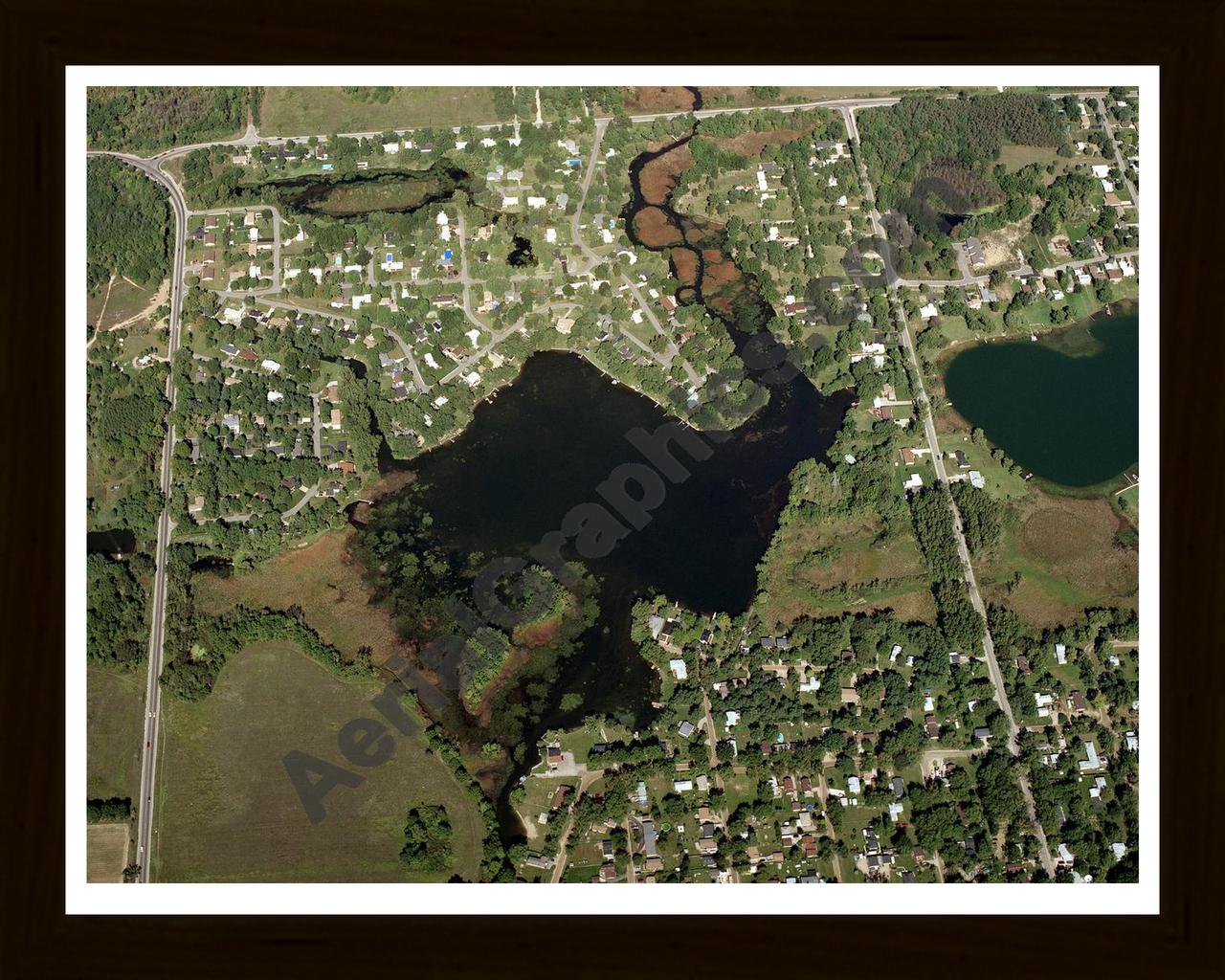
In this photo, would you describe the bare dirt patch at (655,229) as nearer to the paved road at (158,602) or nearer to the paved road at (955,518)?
the paved road at (955,518)

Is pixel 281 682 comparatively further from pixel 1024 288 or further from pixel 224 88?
pixel 1024 288

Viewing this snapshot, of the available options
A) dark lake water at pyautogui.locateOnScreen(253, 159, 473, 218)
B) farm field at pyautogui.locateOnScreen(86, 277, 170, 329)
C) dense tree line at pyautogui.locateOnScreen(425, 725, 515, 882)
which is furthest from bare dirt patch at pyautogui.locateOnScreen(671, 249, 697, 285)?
farm field at pyautogui.locateOnScreen(86, 277, 170, 329)

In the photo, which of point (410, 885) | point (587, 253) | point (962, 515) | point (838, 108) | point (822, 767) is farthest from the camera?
point (838, 108)

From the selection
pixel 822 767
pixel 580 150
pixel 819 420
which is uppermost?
pixel 580 150

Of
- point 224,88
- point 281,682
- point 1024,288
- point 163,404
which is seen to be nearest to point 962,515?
point 1024,288

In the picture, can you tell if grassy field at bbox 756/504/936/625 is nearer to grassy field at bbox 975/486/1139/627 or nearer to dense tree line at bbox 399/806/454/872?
grassy field at bbox 975/486/1139/627

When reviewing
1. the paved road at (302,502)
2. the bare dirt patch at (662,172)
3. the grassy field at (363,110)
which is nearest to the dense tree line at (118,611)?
the paved road at (302,502)
